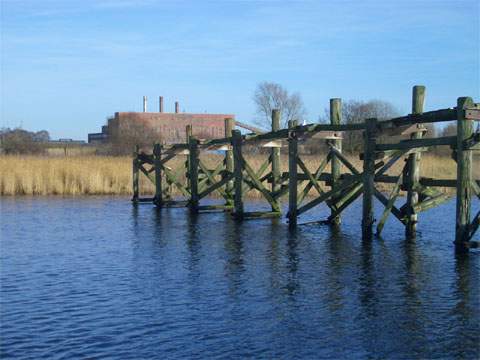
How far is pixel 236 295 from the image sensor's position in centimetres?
1039

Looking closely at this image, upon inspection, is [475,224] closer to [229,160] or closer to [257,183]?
[257,183]

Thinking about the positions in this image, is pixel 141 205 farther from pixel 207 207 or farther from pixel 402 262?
pixel 402 262

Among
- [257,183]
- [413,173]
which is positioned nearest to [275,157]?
[257,183]

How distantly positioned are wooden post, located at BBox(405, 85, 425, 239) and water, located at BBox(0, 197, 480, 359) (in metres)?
0.42

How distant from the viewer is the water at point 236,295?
7.95m

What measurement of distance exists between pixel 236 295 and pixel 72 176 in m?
20.5

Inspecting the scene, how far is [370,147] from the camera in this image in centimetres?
1532

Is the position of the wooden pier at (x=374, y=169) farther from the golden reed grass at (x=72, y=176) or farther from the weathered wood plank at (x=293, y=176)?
the golden reed grass at (x=72, y=176)

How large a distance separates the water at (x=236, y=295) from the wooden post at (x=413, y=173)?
0.42 meters

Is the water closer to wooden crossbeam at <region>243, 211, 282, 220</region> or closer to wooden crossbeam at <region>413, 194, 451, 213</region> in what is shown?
wooden crossbeam at <region>413, 194, 451, 213</region>

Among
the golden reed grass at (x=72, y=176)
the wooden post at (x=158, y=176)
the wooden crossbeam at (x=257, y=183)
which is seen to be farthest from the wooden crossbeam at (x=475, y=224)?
the golden reed grass at (x=72, y=176)

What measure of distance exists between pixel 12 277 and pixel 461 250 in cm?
808

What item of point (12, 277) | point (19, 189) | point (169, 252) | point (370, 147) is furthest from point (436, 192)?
point (19, 189)

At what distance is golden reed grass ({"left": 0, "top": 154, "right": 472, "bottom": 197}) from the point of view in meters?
28.7
